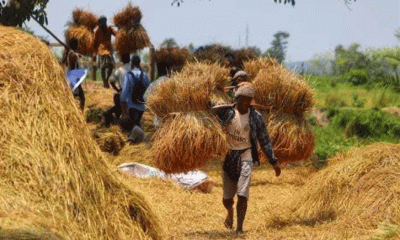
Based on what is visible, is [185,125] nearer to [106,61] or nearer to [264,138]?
[264,138]

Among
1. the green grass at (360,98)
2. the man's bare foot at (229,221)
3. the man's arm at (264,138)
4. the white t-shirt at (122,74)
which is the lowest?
the green grass at (360,98)

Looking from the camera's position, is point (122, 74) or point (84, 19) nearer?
point (122, 74)

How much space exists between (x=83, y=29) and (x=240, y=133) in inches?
381

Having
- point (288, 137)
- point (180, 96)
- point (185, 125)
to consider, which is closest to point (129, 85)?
point (288, 137)

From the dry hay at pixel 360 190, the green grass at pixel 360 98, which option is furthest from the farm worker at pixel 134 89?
the green grass at pixel 360 98

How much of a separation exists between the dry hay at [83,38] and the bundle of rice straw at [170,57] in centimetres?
451

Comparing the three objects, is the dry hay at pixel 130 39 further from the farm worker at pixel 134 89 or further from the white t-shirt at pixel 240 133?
the white t-shirt at pixel 240 133

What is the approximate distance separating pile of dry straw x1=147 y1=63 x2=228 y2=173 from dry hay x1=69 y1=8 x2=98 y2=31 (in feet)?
30.7

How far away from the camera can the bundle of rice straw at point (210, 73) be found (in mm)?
8367

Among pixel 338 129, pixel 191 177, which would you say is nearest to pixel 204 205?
pixel 191 177

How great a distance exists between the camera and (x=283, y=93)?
8859mm

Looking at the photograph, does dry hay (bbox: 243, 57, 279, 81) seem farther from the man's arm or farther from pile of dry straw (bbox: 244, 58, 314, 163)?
the man's arm

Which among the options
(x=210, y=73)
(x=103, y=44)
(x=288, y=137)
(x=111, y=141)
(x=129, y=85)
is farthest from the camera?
(x=103, y=44)

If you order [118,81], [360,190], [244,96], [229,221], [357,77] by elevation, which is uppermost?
[244,96]
